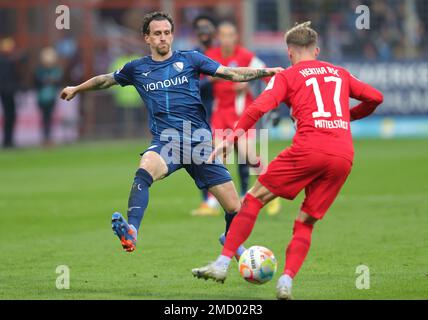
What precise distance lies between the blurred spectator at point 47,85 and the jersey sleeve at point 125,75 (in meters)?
16.6

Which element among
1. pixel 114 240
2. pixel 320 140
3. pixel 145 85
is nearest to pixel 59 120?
pixel 114 240

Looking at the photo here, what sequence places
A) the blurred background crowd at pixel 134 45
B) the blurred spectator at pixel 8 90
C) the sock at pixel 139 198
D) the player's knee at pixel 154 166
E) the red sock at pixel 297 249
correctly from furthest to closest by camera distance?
the blurred background crowd at pixel 134 45 → the blurred spectator at pixel 8 90 → the player's knee at pixel 154 166 → the sock at pixel 139 198 → the red sock at pixel 297 249

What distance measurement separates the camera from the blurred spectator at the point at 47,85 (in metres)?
25.3

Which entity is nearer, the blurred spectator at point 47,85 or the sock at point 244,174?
the sock at point 244,174

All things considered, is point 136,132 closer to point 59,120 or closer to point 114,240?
point 59,120

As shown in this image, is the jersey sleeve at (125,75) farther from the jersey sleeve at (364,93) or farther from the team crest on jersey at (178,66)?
the jersey sleeve at (364,93)

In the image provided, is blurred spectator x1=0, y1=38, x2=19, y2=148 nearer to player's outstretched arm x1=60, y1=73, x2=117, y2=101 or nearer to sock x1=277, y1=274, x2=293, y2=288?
player's outstretched arm x1=60, y1=73, x2=117, y2=101

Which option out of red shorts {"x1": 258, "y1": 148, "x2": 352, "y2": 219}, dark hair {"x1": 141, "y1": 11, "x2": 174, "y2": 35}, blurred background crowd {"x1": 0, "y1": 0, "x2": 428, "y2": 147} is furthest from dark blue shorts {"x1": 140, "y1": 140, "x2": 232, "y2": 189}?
blurred background crowd {"x1": 0, "y1": 0, "x2": 428, "y2": 147}

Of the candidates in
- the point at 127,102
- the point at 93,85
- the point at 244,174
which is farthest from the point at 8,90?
the point at 93,85

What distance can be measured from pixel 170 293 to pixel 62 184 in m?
10.3

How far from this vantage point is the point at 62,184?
703 inches

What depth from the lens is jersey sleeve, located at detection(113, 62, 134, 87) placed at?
29.1 ft

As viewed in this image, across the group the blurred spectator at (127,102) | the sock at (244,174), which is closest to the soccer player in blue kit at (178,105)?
the sock at (244,174)

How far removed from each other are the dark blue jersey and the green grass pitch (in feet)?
4.46
